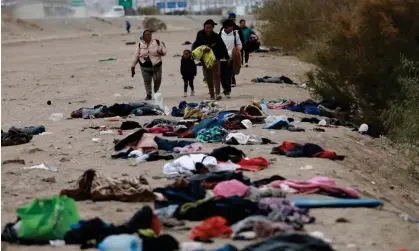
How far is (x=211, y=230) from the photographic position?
22.3ft

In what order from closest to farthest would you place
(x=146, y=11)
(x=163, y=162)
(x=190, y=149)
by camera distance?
1. (x=163, y=162)
2. (x=190, y=149)
3. (x=146, y=11)

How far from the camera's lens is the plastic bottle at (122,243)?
20.5ft

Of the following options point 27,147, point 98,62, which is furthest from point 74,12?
point 27,147

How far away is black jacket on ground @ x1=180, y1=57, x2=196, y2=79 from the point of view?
1834 cm

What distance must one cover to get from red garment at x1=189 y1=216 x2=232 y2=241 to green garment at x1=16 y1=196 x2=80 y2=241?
0.97 metres

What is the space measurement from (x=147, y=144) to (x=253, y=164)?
5.87ft

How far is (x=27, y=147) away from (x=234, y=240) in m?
5.96

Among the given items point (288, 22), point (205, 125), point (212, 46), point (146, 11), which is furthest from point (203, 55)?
point (146, 11)

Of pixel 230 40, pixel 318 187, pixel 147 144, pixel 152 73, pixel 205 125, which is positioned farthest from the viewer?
pixel 230 40

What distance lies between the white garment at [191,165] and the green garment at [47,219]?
103 inches

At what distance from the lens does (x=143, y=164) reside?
408 inches

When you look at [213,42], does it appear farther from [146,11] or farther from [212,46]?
[146,11]

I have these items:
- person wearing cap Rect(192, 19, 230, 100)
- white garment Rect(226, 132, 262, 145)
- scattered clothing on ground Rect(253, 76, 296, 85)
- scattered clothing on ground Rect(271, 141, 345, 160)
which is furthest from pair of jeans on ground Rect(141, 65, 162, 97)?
scattered clothing on ground Rect(271, 141, 345, 160)

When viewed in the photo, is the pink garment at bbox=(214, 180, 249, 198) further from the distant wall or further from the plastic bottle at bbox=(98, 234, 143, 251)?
the distant wall
